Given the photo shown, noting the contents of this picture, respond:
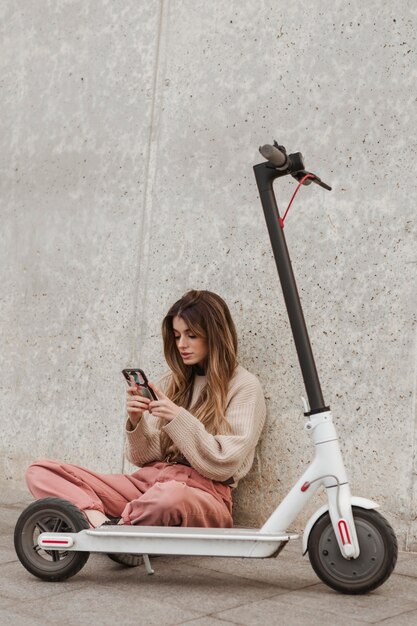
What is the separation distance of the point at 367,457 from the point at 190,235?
4.85ft

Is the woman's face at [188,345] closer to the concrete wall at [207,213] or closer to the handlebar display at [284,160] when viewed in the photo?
the concrete wall at [207,213]

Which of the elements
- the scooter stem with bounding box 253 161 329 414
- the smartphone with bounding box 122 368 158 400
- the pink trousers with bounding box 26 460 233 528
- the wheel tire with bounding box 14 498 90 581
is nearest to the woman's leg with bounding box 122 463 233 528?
the pink trousers with bounding box 26 460 233 528

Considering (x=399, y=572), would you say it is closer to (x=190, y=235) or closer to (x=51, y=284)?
(x=190, y=235)

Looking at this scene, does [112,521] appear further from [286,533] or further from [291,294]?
[291,294]

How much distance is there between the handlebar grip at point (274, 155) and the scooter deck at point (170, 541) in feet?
4.34

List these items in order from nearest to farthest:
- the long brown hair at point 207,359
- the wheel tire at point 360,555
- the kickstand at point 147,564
A: the wheel tire at point 360,555, the kickstand at point 147,564, the long brown hair at point 207,359

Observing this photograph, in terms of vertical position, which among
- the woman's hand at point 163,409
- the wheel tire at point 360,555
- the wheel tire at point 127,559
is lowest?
the wheel tire at point 127,559

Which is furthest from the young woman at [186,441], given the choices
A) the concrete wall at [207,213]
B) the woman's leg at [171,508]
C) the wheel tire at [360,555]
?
the wheel tire at [360,555]

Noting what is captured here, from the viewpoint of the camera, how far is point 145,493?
345cm

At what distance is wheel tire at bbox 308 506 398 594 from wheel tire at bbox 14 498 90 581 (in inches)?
34.2

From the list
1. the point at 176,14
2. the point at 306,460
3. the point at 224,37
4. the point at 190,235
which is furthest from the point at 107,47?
the point at 306,460

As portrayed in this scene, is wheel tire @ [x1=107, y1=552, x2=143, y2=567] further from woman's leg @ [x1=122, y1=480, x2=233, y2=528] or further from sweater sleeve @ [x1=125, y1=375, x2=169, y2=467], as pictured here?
sweater sleeve @ [x1=125, y1=375, x2=169, y2=467]

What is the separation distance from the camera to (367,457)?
377cm

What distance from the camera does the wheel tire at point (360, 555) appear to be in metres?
2.93
